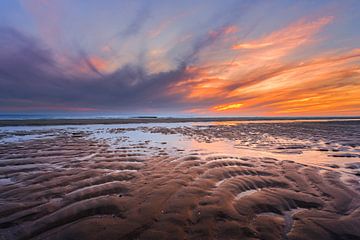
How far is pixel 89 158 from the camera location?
9.67 metres

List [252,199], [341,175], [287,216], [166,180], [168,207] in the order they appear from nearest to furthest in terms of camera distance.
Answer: [287,216] < [168,207] < [252,199] < [166,180] < [341,175]

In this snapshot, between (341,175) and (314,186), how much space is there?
2119 millimetres

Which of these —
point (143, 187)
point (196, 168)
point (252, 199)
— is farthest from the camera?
point (196, 168)

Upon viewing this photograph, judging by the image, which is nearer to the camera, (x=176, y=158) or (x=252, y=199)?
(x=252, y=199)

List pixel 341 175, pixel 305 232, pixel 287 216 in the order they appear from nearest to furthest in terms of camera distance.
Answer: pixel 305 232
pixel 287 216
pixel 341 175

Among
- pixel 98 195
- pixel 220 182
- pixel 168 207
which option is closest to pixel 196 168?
pixel 220 182

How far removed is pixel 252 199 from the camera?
15.8 ft

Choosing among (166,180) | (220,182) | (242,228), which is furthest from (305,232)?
(166,180)

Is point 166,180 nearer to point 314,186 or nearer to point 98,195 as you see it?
point 98,195

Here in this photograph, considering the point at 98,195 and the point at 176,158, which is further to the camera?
the point at 176,158

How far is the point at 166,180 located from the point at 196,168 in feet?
6.08

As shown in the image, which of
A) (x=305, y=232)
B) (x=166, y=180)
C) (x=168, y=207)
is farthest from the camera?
(x=166, y=180)

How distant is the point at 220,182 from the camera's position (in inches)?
239

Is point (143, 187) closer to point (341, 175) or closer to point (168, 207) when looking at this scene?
point (168, 207)
